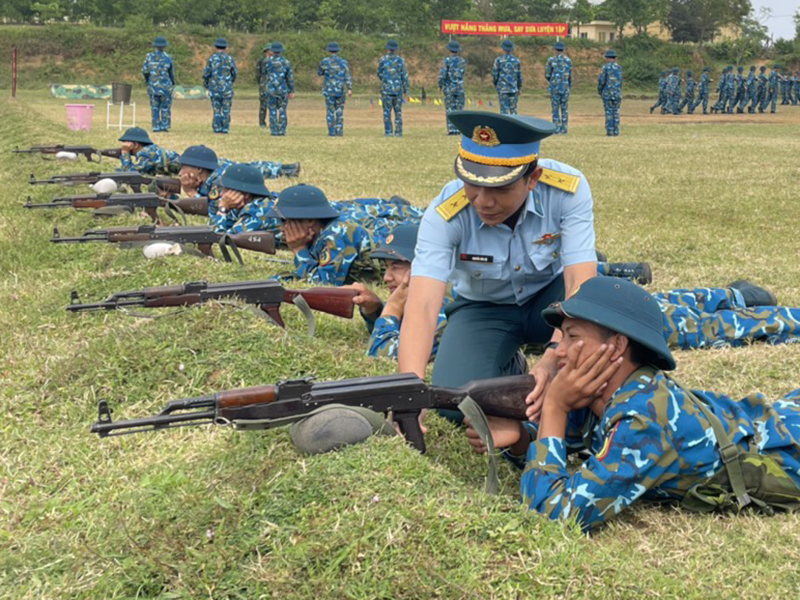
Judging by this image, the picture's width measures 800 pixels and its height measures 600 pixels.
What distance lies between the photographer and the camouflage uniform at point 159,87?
2480cm

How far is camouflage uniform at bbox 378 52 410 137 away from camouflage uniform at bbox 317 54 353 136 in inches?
41.6

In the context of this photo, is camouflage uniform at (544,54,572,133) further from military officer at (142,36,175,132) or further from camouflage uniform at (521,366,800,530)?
camouflage uniform at (521,366,800,530)

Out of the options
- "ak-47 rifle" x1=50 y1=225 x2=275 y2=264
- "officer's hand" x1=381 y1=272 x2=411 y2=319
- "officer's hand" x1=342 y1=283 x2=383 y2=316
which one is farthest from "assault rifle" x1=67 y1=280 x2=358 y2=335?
"ak-47 rifle" x1=50 y1=225 x2=275 y2=264

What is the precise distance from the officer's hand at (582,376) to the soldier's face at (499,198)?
0.91m

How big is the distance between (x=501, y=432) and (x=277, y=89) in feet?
75.3

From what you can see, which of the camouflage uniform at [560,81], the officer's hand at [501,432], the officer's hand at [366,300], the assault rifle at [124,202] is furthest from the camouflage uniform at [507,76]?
the officer's hand at [501,432]

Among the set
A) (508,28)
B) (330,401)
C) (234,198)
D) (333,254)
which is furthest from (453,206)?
(508,28)

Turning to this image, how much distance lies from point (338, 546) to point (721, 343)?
3.46m

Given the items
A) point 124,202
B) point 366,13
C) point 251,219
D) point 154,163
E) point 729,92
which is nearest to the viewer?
point 251,219

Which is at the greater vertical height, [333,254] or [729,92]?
[729,92]

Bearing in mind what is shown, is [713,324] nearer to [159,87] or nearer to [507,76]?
[159,87]

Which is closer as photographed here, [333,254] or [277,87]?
[333,254]

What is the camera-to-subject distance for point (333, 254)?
7.07 meters

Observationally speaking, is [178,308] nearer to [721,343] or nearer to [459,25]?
[721,343]
